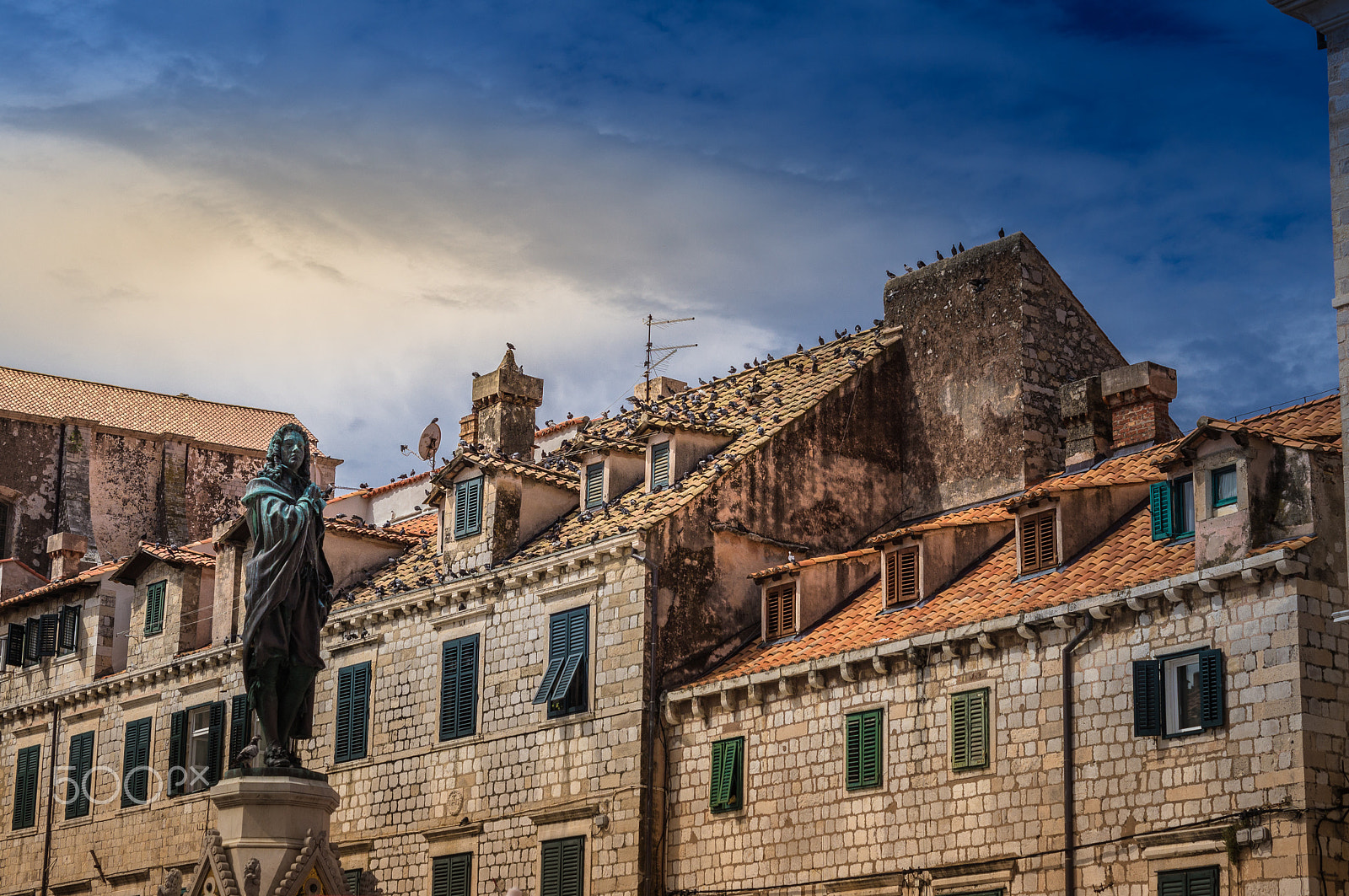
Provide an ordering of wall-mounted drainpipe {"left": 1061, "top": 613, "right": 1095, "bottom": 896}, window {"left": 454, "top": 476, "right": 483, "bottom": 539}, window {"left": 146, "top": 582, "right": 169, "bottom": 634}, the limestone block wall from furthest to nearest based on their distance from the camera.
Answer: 1. window {"left": 146, "top": 582, "right": 169, "bottom": 634}
2. window {"left": 454, "top": 476, "right": 483, "bottom": 539}
3. wall-mounted drainpipe {"left": 1061, "top": 613, "right": 1095, "bottom": 896}
4. the limestone block wall

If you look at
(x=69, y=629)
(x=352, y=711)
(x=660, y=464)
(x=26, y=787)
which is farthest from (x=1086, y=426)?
(x=26, y=787)

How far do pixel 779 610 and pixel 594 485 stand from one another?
5539 mm

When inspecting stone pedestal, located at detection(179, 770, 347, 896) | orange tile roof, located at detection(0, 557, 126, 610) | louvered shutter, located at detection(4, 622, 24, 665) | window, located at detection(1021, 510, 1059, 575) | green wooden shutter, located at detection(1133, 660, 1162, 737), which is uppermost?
orange tile roof, located at detection(0, 557, 126, 610)

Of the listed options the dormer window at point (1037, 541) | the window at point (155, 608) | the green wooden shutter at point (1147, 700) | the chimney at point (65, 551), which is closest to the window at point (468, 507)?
the window at point (155, 608)

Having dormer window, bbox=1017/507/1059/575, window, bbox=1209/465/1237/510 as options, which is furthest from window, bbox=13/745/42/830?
window, bbox=1209/465/1237/510

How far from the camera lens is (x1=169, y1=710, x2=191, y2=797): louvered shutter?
41844mm

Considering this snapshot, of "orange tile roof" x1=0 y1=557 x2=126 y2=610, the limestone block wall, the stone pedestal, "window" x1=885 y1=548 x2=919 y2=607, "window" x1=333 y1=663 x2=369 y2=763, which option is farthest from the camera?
"orange tile roof" x1=0 y1=557 x2=126 y2=610

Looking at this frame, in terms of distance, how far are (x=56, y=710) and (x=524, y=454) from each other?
44.9 ft

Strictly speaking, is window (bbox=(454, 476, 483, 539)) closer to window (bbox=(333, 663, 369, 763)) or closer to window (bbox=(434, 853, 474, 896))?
window (bbox=(333, 663, 369, 763))

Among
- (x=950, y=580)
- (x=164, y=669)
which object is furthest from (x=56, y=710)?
(x=950, y=580)

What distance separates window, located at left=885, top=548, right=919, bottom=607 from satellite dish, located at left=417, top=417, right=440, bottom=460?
2276 centimetres

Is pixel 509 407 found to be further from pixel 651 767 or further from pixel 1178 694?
pixel 1178 694

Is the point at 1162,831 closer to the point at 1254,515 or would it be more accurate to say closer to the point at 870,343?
the point at 1254,515

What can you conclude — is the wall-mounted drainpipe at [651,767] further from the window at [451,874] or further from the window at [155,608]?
the window at [155,608]
